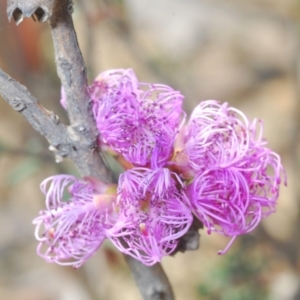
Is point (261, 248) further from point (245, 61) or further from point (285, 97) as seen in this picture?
point (245, 61)

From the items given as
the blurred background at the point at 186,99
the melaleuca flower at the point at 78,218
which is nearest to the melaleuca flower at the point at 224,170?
the melaleuca flower at the point at 78,218

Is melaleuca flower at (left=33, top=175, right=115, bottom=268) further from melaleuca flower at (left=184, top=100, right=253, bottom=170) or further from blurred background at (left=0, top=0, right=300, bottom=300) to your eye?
blurred background at (left=0, top=0, right=300, bottom=300)

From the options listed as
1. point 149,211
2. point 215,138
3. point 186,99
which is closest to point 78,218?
point 149,211

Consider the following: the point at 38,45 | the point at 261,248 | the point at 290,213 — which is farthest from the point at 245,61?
the point at 38,45

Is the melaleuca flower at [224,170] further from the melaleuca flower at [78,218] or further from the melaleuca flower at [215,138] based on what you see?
the melaleuca flower at [78,218]

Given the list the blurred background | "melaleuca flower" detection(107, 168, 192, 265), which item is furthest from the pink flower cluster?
the blurred background

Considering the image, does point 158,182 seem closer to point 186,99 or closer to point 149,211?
point 149,211
